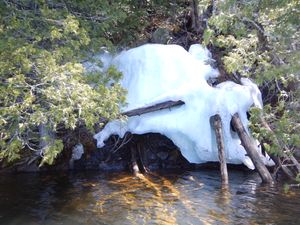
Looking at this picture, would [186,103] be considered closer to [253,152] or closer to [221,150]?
[221,150]

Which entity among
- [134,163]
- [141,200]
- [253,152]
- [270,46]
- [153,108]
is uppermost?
[270,46]

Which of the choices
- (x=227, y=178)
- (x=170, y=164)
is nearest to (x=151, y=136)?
(x=170, y=164)

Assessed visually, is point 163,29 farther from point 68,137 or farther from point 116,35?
point 68,137

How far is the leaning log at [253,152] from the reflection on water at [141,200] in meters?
0.28

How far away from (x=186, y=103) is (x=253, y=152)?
1.83m

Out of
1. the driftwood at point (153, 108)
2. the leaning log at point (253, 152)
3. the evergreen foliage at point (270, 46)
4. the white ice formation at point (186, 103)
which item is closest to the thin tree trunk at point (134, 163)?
the white ice formation at point (186, 103)

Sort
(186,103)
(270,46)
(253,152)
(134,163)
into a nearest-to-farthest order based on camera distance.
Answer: (270,46)
(253,152)
(186,103)
(134,163)

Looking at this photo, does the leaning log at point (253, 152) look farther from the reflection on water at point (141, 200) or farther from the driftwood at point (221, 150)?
the driftwood at point (221, 150)

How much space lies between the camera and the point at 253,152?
905 cm

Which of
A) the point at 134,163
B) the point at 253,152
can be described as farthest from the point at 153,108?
the point at 253,152

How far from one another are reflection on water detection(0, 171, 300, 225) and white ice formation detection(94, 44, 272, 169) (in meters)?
0.81

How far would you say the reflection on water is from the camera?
7.06 meters

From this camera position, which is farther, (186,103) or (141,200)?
(186,103)

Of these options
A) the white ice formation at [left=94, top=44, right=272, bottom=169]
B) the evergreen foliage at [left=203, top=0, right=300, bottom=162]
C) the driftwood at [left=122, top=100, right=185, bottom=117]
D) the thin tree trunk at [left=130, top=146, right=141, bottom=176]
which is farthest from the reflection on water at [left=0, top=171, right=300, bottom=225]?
the driftwood at [left=122, top=100, right=185, bottom=117]
